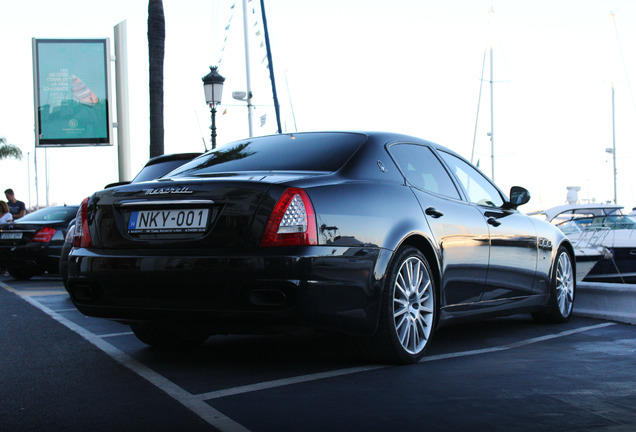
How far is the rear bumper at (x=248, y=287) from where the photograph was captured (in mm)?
4461

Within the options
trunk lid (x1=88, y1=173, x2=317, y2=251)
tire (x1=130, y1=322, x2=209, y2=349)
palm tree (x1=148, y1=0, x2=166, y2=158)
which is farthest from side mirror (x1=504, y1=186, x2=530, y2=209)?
palm tree (x1=148, y1=0, x2=166, y2=158)

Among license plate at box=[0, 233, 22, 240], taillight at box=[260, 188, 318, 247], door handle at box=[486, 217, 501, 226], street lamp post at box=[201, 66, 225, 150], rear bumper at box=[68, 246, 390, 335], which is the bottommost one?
license plate at box=[0, 233, 22, 240]

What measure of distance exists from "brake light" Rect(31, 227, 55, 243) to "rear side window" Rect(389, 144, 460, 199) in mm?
10216

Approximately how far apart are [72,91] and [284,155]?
767 inches

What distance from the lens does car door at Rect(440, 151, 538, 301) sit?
6328mm

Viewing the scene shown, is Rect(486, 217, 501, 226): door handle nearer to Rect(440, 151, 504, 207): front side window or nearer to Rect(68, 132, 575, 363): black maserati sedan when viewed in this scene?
Rect(440, 151, 504, 207): front side window

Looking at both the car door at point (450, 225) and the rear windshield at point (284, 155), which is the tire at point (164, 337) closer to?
the rear windshield at point (284, 155)

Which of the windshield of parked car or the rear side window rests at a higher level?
the rear side window

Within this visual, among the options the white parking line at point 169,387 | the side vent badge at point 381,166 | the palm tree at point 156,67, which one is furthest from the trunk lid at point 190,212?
the palm tree at point 156,67

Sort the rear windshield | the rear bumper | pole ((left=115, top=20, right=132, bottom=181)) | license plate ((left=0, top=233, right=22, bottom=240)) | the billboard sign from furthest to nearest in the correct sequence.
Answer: the billboard sign → pole ((left=115, top=20, right=132, bottom=181)) → license plate ((left=0, top=233, right=22, bottom=240)) → the rear windshield → the rear bumper

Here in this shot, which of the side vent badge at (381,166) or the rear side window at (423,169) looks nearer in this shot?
the side vent badge at (381,166)

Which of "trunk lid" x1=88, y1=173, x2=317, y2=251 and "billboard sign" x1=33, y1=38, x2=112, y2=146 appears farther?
"billboard sign" x1=33, y1=38, x2=112, y2=146

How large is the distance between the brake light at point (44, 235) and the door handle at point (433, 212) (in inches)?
420

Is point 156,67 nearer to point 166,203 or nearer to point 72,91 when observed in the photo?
point 72,91
